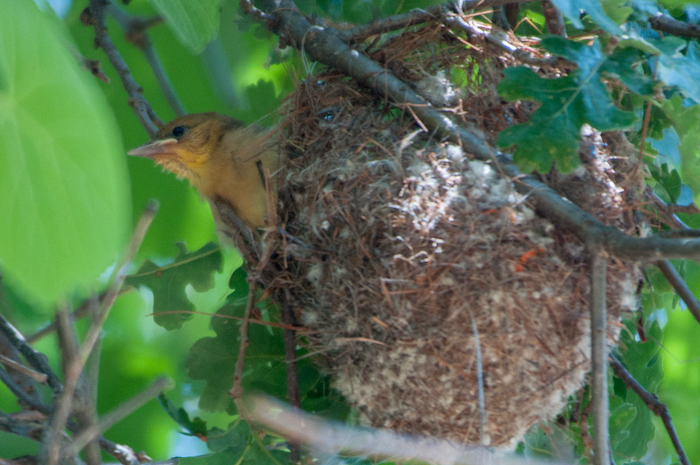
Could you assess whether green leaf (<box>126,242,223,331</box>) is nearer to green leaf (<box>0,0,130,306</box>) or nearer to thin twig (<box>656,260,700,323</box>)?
thin twig (<box>656,260,700,323</box>)

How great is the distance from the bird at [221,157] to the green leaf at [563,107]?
130cm

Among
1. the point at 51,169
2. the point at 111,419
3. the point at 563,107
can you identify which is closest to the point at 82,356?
the point at 111,419

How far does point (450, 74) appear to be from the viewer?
2943 millimetres

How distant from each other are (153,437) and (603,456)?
2935 mm

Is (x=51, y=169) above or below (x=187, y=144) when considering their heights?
above

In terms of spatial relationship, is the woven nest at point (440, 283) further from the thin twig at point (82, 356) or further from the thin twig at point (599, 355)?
the thin twig at point (82, 356)

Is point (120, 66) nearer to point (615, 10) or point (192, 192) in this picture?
point (192, 192)

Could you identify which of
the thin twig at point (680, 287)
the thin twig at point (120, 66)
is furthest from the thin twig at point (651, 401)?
the thin twig at point (120, 66)

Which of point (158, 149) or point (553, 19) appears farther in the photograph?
point (158, 149)

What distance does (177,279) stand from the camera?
3.24 m

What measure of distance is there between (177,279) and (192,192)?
1.06m

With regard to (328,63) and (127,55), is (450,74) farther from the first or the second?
(127,55)

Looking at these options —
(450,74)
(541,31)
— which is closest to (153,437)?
(450,74)

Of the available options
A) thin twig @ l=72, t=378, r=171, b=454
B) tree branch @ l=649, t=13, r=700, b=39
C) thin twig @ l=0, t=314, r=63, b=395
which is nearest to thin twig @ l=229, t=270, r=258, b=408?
thin twig @ l=0, t=314, r=63, b=395
